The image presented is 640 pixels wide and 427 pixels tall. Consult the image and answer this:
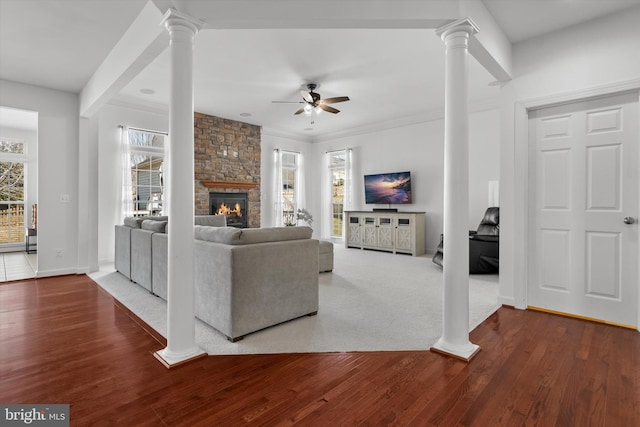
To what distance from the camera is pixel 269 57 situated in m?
4.06

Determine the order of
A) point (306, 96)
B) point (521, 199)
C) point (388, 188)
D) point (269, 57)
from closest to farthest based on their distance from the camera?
1. point (521, 199)
2. point (269, 57)
3. point (306, 96)
4. point (388, 188)

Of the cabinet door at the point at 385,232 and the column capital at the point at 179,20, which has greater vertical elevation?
the column capital at the point at 179,20

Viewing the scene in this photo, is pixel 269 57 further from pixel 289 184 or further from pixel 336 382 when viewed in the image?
pixel 289 184

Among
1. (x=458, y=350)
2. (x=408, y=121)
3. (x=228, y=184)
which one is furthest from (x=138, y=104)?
(x=458, y=350)

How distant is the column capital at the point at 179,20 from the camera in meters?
2.17

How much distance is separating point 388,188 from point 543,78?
439 centimetres

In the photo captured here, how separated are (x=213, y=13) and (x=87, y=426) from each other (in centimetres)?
257

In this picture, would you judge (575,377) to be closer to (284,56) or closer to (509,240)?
(509,240)

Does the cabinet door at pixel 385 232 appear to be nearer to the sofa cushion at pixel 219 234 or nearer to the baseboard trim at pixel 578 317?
the baseboard trim at pixel 578 317

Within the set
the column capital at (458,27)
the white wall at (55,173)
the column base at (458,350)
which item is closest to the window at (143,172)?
the white wall at (55,173)

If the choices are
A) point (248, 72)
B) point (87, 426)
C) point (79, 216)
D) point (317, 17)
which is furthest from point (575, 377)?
point (79, 216)

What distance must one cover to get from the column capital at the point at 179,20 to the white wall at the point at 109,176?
430 cm

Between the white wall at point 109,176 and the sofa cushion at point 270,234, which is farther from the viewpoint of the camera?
the white wall at point 109,176

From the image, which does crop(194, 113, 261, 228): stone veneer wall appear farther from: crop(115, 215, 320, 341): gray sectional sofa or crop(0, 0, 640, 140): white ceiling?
crop(115, 215, 320, 341): gray sectional sofa
